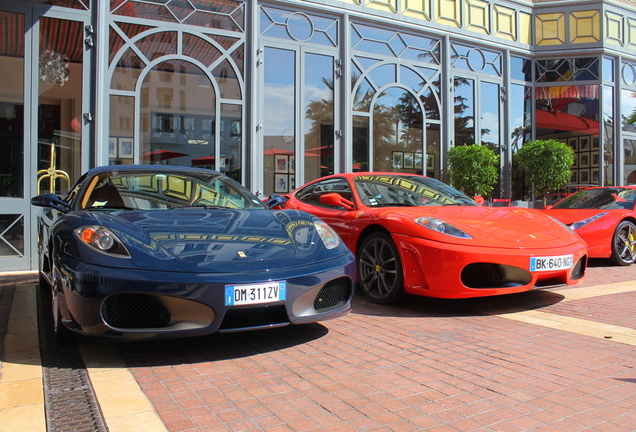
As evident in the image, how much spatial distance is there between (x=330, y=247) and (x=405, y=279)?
104 cm

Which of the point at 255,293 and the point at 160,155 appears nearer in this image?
the point at 255,293

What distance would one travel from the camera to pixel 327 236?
374cm

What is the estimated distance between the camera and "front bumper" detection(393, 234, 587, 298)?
4105 millimetres

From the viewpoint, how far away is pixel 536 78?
43.3 ft

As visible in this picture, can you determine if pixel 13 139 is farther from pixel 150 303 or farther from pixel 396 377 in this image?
pixel 396 377

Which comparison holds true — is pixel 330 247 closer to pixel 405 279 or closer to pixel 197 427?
pixel 405 279

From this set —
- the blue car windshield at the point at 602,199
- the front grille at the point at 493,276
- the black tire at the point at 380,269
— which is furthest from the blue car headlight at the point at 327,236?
the blue car windshield at the point at 602,199

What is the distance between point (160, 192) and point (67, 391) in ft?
5.96

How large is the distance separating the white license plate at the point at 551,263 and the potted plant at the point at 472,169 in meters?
6.72

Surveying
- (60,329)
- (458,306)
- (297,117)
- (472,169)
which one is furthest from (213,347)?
(472,169)

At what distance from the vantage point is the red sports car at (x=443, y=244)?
414cm

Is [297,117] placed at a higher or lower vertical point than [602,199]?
higher

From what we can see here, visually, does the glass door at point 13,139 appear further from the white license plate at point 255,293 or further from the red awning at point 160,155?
the white license plate at point 255,293

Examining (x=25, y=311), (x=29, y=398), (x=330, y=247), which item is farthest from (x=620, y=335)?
(x=25, y=311)
